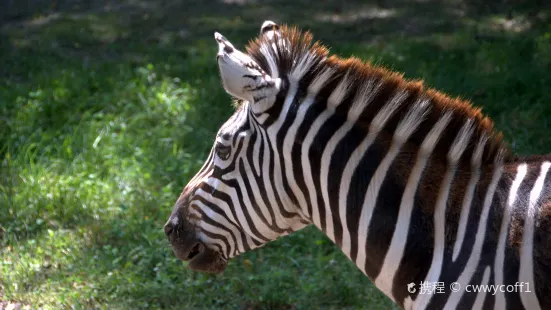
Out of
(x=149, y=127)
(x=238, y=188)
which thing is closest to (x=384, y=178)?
(x=238, y=188)

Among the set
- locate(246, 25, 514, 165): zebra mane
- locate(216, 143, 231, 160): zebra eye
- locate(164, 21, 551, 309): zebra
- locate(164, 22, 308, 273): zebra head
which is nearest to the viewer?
locate(164, 21, 551, 309): zebra

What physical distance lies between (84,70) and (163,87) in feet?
3.60

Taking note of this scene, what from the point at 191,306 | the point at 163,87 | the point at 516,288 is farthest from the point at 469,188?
the point at 163,87

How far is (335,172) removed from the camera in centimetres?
270

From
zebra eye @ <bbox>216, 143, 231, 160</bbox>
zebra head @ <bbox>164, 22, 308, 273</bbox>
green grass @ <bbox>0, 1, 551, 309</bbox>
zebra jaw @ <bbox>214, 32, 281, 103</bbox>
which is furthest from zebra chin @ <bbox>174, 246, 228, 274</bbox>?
green grass @ <bbox>0, 1, 551, 309</bbox>

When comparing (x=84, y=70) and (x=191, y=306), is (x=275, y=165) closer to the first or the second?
(x=191, y=306)

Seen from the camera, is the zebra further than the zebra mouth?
No

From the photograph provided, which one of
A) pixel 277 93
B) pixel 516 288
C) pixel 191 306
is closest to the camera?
pixel 516 288

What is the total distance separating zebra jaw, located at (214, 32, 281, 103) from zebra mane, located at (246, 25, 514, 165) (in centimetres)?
10

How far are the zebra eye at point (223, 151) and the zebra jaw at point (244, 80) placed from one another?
9.7 inches

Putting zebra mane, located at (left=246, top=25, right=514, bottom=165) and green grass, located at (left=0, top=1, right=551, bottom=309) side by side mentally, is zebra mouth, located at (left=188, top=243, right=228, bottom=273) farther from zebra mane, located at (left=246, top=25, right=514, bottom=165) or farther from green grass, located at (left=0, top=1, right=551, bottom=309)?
green grass, located at (left=0, top=1, right=551, bottom=309)

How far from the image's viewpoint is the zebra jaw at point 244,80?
2.68m

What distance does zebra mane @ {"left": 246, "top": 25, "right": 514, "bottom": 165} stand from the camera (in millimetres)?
2613

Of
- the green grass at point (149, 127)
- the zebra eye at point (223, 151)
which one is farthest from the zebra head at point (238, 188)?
the green grass at point (149, 127)
